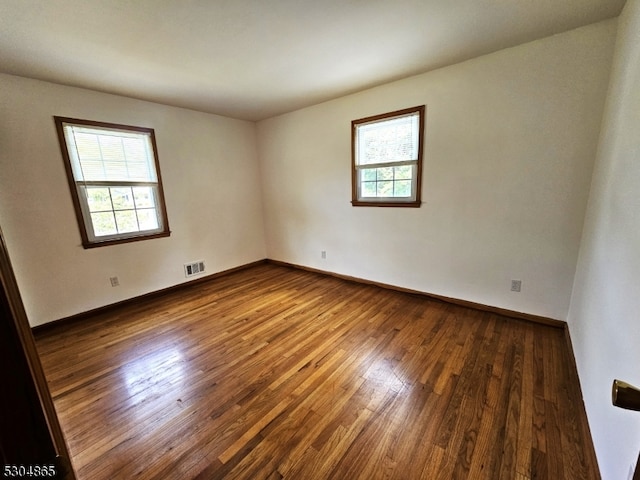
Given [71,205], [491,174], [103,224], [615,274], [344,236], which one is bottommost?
[344,236]

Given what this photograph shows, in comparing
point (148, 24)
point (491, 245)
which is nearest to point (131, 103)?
point (148, 24)

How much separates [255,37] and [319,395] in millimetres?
2579

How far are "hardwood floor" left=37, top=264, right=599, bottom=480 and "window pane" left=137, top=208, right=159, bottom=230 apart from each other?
1148 millimetres

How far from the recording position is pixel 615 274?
1.28 metres

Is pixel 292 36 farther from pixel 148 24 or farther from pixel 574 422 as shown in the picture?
pixel 574 422

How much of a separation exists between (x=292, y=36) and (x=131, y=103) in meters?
2.30

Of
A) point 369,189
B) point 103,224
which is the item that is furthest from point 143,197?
point 369,189

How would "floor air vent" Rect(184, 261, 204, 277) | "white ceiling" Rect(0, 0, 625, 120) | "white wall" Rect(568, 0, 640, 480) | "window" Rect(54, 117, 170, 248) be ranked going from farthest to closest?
"floor air vent" Rect(184, 261, 204, 277) → "window" Rect(54, 117, 170, 248) → "white ceiling" Rect(0, 0, 625, 120) → "white wall" Rect(568, 0, 640, 480)

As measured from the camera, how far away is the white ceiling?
64.7 inches

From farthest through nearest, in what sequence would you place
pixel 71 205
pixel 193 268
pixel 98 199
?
pixel 193 268 < pixel 98 199 < pixel 71 205

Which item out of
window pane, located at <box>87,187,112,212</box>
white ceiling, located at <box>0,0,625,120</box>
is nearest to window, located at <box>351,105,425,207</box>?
white ceiling, located at <box>0,0,625,120</box>

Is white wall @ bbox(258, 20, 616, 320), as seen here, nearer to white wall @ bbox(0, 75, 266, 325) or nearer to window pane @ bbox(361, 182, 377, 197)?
window pane @ bbox(361, 182, 377, 197)

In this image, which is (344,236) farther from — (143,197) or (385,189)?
(143,197)

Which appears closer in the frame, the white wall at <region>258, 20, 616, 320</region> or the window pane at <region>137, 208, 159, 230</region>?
the white wall at <region>258, 20, 616, 320</region>
